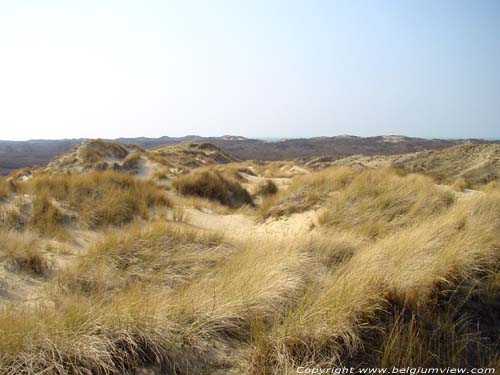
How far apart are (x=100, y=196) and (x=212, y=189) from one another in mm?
3914

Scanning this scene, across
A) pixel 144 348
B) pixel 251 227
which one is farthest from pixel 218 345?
pixel 251 227

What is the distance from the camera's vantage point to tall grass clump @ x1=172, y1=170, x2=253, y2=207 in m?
A: 9.67

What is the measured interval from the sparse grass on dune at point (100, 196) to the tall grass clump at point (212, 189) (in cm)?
199

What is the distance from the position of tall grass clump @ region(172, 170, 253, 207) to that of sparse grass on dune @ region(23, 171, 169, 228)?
1.99 meters

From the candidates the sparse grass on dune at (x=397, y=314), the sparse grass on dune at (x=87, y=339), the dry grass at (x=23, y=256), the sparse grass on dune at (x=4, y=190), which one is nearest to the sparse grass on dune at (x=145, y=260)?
the dry grass at (x=23, y=256)

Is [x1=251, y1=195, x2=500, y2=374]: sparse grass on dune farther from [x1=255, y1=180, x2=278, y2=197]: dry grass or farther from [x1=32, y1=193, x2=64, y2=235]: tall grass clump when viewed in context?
[x1=255, y1=180, x2=278, y2=197]: dry grass

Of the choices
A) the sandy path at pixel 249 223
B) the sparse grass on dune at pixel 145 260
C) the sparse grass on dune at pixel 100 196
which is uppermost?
the sparse grass on dune at pixel 100 196

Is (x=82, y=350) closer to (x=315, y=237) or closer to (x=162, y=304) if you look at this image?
(x=162, y=304)

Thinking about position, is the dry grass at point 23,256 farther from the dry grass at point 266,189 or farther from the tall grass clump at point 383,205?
the dry grass at point 266,189

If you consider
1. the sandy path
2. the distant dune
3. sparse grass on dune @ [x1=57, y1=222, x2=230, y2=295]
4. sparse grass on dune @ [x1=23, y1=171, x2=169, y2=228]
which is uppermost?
the distant dune

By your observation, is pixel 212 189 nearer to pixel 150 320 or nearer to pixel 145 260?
pixel 145 260

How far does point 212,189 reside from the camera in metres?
9.89

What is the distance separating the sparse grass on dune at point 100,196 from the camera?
5.75m

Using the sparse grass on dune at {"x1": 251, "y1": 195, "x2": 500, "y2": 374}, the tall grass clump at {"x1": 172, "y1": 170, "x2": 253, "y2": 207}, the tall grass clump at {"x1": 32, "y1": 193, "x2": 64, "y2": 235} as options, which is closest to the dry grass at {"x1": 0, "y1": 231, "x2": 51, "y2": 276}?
the tall grass clump at {"x1": 32, "y1": 193, "x2": 64, "y2": 235}
